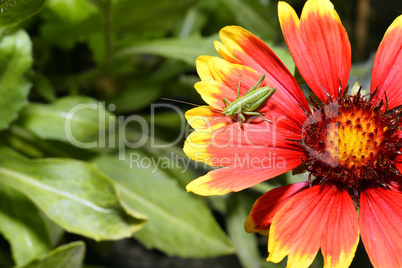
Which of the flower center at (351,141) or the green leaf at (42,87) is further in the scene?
the green leaf at (42,87)

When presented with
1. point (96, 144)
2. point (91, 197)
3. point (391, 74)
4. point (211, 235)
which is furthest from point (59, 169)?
point (391, 74)

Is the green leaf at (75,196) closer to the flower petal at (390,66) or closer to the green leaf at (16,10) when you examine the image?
the green leaf at (16,10)

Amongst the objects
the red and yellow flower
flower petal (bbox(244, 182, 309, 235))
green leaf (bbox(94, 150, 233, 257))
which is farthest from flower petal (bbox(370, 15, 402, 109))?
green leaf (bbox(94, 150, 233, 257))

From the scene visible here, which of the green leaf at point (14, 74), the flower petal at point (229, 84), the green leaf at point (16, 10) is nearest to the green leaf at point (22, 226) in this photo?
the green leaf at point (14, 74)

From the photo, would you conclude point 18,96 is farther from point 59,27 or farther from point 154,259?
point 154,259

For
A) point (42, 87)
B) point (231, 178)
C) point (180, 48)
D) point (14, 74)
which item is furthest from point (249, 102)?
point (42, 87)

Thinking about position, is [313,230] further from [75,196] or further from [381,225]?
[75,196]
